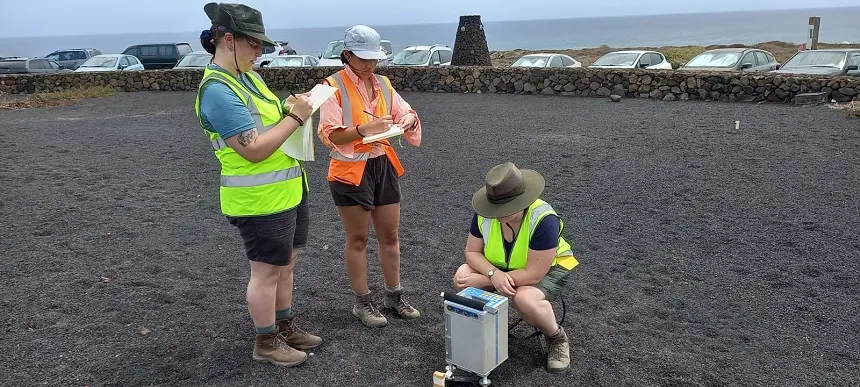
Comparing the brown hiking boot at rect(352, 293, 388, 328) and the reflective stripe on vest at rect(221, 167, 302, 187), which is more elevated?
the reflective stripe on vest at rect(221, 167, 302, 187)

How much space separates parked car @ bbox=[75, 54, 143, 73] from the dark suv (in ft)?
11.1

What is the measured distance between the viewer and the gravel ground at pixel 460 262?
10.1 ft

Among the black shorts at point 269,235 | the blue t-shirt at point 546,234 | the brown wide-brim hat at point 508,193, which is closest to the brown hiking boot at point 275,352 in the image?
the black shorts at point 269,235

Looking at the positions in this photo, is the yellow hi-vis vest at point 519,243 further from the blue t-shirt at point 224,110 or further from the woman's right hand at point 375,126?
the blue t-shirt at point 224,110

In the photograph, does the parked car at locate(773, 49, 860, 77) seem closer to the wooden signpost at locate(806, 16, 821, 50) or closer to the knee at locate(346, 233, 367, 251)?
the wooden signpost at locate(806, 16, 821, 50)

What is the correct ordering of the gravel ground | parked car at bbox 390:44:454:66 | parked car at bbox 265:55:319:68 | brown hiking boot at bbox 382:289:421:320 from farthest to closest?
1. parked car at bbox 265:55:319:68
2. parked car at bbox 390:44:454:66
3. brown hiking boot at bbox 382:289:421:320
4. the gravel ground

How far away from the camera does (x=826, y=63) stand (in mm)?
13023

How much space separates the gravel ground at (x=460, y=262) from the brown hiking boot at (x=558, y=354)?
0.20 feet

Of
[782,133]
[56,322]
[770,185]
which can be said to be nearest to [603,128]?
[782,133]

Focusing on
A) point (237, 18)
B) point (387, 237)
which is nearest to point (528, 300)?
point (387, 237)

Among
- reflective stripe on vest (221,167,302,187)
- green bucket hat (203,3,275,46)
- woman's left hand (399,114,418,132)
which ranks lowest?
reflective stripe on vest (221,167,302,187)

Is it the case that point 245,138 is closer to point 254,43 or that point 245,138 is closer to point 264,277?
point 254,43

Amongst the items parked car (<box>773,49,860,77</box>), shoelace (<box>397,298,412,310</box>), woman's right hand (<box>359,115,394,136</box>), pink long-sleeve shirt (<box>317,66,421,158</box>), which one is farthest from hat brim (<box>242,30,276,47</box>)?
parked car (<box>773,49,860,77</box>)

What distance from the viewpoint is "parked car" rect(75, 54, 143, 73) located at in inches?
784
